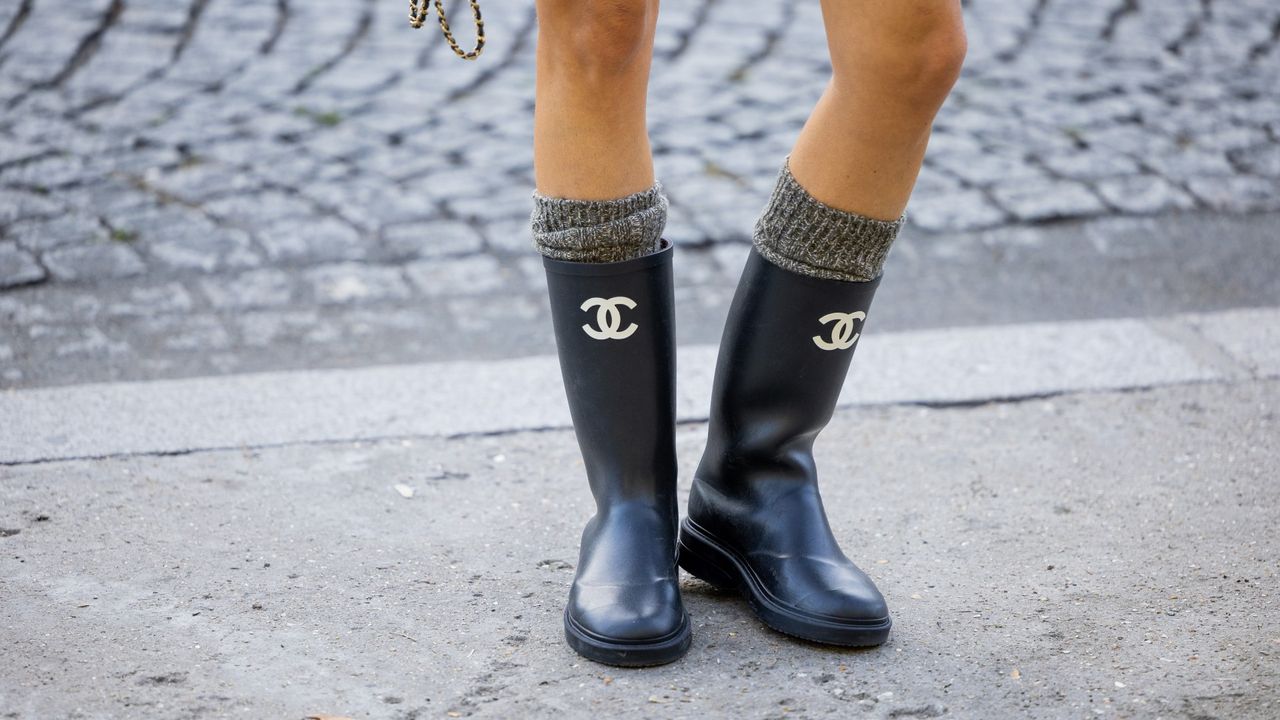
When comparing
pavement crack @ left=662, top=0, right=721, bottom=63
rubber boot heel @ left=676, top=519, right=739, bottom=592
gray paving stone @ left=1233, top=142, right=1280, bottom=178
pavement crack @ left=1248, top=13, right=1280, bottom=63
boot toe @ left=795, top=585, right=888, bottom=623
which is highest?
boot toe @ left=795, top=585, right=888, bottom=623

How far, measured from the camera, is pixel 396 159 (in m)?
3.80

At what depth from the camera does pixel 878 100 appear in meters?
1.57

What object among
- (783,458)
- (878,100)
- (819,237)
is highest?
(878,100)

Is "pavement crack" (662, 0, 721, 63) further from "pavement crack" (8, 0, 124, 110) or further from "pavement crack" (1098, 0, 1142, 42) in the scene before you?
"pavement crack" (8, 0, 124, 110)

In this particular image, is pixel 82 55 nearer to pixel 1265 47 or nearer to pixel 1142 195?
pixel 1142 195

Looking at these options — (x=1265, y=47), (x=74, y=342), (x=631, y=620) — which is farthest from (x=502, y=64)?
(x=631, y=620)

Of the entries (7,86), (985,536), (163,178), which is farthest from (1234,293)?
(7,86)

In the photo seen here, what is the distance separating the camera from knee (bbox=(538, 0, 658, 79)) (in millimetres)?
1505

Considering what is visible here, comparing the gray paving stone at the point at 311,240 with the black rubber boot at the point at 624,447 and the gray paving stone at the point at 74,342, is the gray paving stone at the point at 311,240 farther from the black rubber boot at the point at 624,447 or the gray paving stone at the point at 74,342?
the black rubber boot at the point at 624,447

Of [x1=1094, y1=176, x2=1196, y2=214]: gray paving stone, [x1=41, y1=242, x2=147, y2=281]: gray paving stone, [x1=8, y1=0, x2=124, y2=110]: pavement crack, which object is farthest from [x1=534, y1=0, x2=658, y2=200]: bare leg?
[x1=8, y1=0, x2=124, y2=110]: pavement crack

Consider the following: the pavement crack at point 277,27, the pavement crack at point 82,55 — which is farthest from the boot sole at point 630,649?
the pavement crack at point 277,27

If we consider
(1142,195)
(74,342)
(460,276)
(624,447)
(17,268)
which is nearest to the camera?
(624,447)

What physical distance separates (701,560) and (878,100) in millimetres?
701

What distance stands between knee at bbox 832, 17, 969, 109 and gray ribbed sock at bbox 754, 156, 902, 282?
0.16 m
